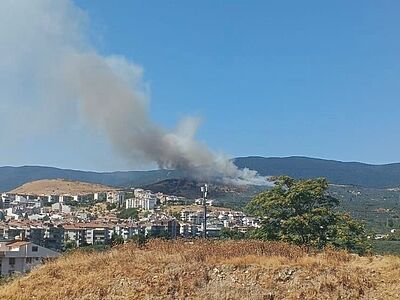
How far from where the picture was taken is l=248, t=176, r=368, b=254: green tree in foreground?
1848cm

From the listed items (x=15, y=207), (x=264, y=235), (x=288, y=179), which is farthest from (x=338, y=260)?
(x=15, y=207)

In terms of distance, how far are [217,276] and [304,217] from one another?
8444 millimetres

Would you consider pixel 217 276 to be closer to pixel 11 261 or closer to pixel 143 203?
pixel 11 261

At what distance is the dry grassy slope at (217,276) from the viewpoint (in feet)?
34.2

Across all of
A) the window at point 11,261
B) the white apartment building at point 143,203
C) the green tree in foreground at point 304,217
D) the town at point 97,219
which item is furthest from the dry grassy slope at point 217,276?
the white apartment building at point 143,203

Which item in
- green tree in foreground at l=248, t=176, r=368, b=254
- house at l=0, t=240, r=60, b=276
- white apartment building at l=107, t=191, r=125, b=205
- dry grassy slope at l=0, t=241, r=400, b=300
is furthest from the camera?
white apartment building at l=107, t=191, r=125, b=205

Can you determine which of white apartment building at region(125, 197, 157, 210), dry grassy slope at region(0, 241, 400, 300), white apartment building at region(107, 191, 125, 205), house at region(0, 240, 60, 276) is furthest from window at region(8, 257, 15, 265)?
white apartment building at region(107, 191, 125, 205)

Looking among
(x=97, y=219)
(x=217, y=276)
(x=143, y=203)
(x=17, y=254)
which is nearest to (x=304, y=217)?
(x=217, y=276)

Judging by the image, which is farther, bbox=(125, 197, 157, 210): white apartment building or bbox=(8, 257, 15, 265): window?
bbox=(125, 197, 157, 210): white apartment building

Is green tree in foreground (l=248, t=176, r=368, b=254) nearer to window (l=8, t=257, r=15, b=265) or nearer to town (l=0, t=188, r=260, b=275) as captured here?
town (l=0, t=188, r=260, b=275)

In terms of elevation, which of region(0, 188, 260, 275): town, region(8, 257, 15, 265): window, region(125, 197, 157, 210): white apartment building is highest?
region(125, 197, 157, 210): white apartment building

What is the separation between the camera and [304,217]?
1866 centimetres

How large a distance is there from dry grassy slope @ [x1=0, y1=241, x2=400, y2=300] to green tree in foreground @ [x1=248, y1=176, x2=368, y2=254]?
6.47m

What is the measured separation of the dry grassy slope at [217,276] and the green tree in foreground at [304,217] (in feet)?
21.2
